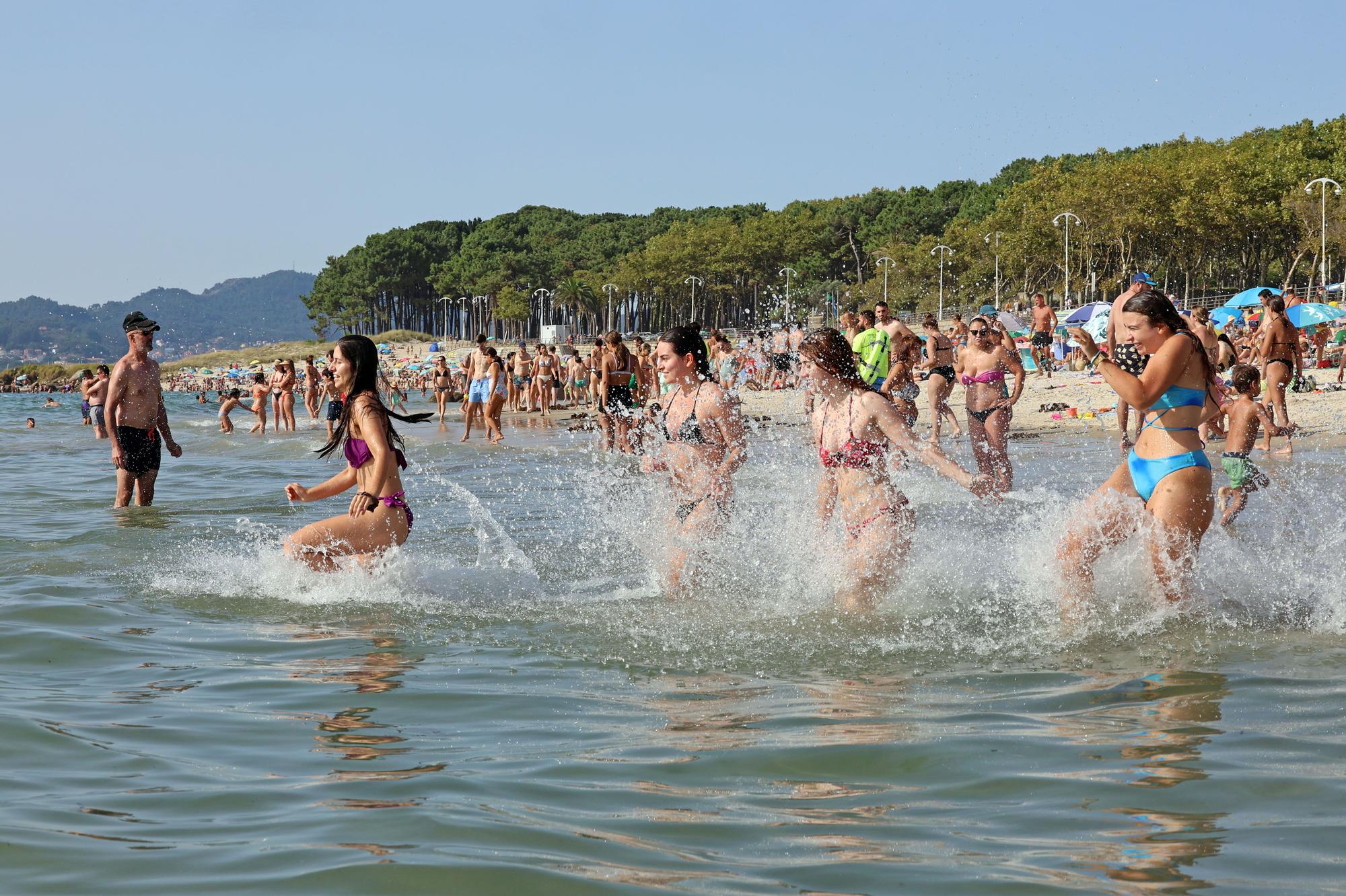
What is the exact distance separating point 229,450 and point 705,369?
1601 cm

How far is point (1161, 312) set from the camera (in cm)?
533

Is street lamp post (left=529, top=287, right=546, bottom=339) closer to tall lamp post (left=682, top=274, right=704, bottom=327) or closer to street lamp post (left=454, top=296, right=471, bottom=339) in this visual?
street lamp post (left=454, top=296, right=471, bottom=339)

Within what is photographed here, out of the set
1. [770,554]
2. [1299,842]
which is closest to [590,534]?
[770,554]

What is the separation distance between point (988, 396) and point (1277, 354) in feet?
18.7

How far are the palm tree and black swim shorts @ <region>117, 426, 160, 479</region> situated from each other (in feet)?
341

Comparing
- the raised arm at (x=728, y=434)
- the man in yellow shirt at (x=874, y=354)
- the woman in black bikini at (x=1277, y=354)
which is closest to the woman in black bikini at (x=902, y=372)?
the man in yellow shirt at (x=874, y=354)

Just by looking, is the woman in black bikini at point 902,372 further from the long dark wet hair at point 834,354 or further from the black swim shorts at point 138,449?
the long dark wet hair at point 834,354

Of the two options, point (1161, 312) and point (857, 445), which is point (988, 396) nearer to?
point (857, 445)

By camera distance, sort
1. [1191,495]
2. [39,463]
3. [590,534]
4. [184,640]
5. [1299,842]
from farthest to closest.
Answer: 1. [39,463]
2. [590,534]
3. [184,640]
4. [1191,495]
5. [1299,842]

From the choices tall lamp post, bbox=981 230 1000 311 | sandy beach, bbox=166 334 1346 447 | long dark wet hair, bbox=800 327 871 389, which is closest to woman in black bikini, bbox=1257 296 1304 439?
sandy beach, bbox=166 334 1346 447

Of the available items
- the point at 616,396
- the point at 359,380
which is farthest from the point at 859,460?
the point at 616,396

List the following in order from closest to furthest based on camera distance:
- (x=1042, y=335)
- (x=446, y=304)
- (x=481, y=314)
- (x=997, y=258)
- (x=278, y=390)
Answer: (x=278, y=390), (x=1042, y=335), (x=997, y=258), (x=481, y=314), (x=446, y=304)

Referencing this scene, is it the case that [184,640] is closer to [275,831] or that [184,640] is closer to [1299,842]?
[275,831]

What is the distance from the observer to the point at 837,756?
398 centimetres
